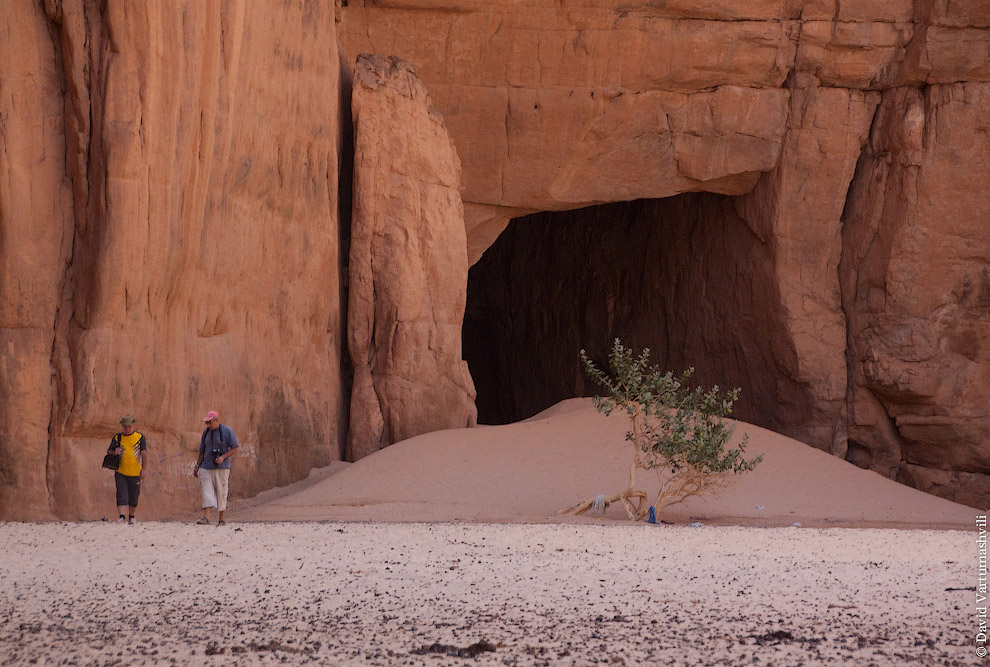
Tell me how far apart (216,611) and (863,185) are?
42.9 ft

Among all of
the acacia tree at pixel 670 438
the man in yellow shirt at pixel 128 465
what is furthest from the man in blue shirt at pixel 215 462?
the acacia tree at pixel 670 438

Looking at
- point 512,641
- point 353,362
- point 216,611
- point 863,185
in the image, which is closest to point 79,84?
point 353,362

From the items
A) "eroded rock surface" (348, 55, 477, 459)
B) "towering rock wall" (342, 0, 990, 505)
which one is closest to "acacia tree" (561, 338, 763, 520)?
"eroded rock surface" (348, 55, 477, 459)

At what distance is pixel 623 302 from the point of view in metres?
19.5

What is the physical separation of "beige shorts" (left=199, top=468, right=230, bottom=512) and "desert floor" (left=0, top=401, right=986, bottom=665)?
0.80 meters

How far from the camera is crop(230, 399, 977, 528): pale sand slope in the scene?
10.6 meters

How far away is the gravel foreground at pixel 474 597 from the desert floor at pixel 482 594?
1 centimetres

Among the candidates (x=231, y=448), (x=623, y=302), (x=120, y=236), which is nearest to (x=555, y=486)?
(x=231, y=448)

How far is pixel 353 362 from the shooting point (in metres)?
13.1

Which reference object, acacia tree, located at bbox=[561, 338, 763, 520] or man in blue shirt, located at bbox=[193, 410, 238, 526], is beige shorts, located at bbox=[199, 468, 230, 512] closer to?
man in blue shirt, located at bbox=[193, 410, 238, 526]

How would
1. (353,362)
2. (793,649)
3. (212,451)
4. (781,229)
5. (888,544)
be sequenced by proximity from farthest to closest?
1. (781,229)
2. (353,362)
3. (212,451)
4. (888,544)
5. (793,649)

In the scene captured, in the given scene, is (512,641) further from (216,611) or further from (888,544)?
(888,544)

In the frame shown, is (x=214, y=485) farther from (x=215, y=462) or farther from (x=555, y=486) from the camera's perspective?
(x=555, y=486)

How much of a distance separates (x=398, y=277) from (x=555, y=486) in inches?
126
